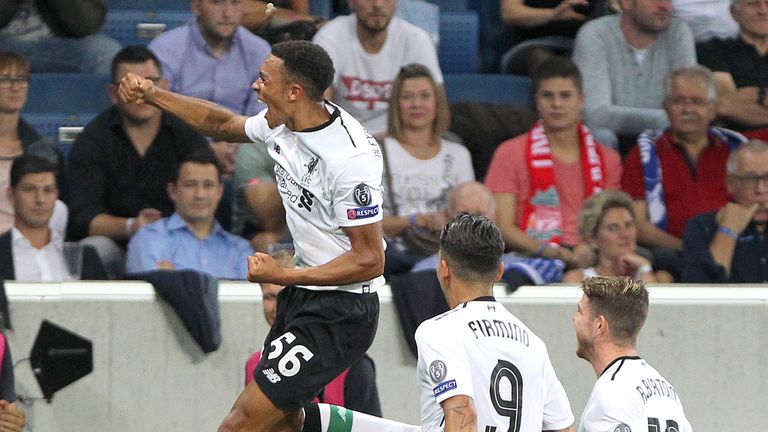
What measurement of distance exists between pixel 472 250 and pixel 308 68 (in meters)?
1.03

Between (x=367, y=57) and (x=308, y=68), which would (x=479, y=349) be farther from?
(x=367, y=57)

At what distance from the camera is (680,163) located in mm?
8305

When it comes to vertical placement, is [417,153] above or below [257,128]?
below

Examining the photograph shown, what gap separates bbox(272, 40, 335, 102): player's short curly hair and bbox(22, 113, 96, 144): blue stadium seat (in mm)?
3302

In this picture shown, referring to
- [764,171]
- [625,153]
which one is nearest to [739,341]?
[764,171]

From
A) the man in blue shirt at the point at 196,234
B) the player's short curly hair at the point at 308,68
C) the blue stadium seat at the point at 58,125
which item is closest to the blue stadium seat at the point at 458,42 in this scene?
the blue stadium seat at the point at 58,125

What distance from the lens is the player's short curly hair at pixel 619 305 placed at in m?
5.11

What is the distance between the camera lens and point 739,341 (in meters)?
7.64

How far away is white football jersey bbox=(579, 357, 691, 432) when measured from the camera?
16.2 feet

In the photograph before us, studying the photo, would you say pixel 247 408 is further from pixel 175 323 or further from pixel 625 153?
pixel 625 153

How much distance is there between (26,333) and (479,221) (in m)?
2.86

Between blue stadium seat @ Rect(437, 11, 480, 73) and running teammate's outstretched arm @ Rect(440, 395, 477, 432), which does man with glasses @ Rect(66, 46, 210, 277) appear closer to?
blue stadium seat @ Rect(437, 11, 480, 73)

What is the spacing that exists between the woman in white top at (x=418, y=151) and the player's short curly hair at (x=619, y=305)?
272 cm

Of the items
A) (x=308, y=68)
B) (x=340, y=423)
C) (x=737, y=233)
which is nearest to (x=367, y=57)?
(x=737, y=233)
